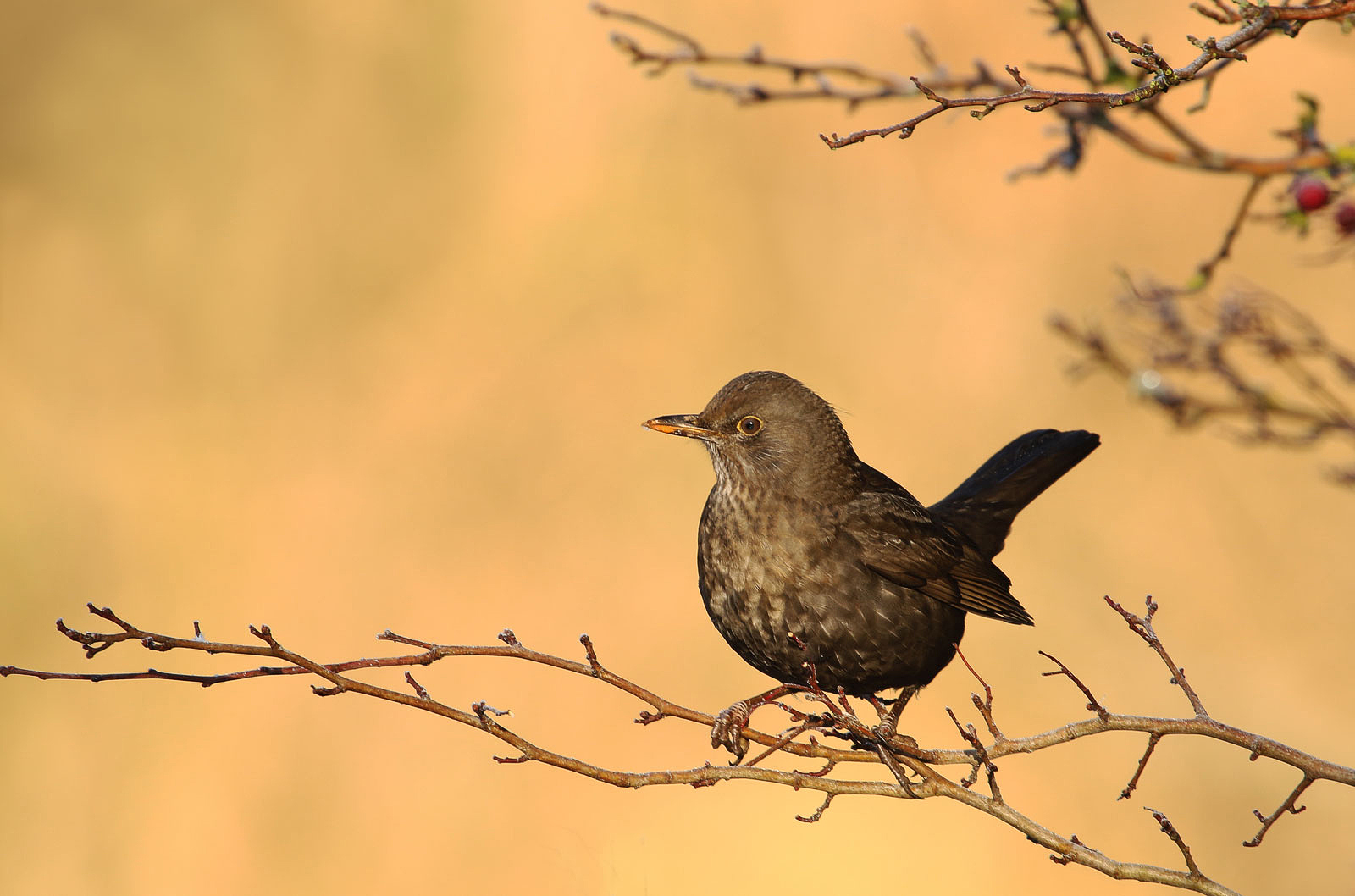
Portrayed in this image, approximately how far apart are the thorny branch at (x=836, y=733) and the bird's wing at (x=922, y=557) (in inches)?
42.8

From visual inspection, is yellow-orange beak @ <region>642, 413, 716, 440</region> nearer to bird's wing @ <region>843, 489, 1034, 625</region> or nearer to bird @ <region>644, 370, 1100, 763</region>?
bird @ <region>644, 370, 1100, 763</region>

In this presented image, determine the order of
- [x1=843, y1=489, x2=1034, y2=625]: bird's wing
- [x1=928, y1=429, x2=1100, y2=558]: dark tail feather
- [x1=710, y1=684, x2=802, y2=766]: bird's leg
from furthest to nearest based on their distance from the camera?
1. [x1=928, y1=429, x2=1100, y2=558]: dark tail feather
2. [x1=843, y1=489, x2=1034, y2=625]: bird's wing
3. [x1=710, y1=684, x2=802, y2=766]: bird's leg

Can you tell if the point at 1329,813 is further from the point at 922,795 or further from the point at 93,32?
the point at 93,32

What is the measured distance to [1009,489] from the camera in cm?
527

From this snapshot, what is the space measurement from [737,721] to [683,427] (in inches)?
45.1

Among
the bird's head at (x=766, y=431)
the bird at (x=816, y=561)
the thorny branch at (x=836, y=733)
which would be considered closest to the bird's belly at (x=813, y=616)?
the bird at (x=816, y=561)

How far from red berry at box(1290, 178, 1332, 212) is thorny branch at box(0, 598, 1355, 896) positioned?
105 cm

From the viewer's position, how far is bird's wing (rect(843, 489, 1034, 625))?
405 centimetres

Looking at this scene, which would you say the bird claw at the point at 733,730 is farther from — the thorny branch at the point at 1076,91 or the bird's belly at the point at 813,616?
the thorny branch at the point at 1076,91

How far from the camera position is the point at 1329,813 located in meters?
Result: 7.52

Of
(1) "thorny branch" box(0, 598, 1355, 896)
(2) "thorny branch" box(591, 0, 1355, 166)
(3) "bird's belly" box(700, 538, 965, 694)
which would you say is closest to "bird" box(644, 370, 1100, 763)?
(3) "bird's belly" box(700, 538, 965, 694)

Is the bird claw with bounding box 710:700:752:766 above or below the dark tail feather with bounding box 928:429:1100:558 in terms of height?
below

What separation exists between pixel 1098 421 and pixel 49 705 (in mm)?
6903

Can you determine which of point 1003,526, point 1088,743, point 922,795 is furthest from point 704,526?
point 1088,743
